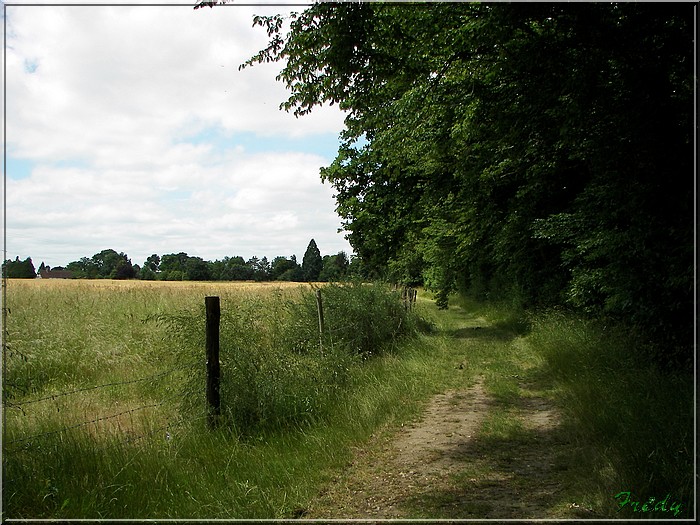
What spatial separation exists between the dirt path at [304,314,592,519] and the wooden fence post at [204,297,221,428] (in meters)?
1.72

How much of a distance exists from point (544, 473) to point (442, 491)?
3.64 ft

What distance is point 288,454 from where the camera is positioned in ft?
18.3

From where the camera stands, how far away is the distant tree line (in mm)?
14445

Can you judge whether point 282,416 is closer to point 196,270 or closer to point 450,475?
point 450,475

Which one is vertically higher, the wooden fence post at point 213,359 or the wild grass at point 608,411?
the wooden fence post at point 213,359

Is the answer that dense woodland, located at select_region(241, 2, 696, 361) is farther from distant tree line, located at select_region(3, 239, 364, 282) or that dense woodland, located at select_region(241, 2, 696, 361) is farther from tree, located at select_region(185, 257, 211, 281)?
tree, located at select_region(185, 257, 211, 281)

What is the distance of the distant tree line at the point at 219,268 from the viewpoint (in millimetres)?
14445

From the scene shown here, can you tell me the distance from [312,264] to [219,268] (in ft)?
23.1

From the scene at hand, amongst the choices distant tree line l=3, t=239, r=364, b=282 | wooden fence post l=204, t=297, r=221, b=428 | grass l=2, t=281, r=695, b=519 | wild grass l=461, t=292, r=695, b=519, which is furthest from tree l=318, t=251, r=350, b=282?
wooden fence post l=204, t=297, r=221, b=428

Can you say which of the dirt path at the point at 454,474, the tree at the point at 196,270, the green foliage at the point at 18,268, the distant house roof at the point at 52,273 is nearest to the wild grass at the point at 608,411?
the dirt path at the point at 454,474

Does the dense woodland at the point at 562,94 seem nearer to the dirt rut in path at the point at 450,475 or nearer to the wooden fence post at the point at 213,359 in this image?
the dirt rut in path at the point at 450,475

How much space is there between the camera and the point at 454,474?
17.3 feet

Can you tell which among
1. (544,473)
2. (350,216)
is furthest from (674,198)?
(350,216)

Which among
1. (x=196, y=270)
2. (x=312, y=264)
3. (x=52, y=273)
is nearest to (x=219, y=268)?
(x=196, y=270)
